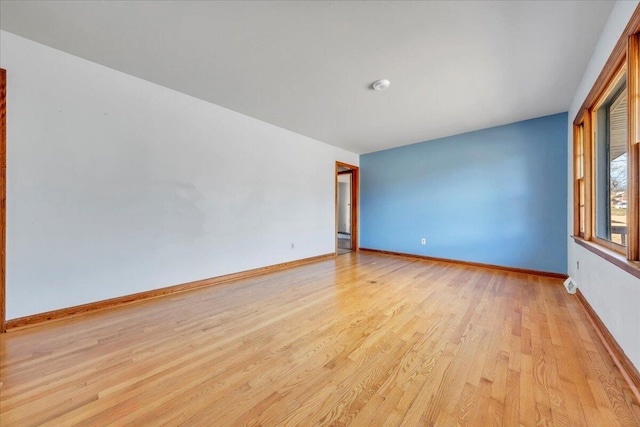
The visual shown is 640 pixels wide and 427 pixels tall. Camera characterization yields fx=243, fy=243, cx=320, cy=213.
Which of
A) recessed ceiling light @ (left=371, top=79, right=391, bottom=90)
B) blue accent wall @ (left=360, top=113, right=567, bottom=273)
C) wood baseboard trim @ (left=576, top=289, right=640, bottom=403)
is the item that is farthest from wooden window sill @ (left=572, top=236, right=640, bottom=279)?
recessed ceiling light @ (left=371, top=79, right=391, bottom=90)

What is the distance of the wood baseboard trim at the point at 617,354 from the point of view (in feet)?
4.13

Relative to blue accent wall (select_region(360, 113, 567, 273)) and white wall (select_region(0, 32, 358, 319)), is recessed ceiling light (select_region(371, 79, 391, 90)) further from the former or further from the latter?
blue accent wall (select_region(360, 113, 567, 273))

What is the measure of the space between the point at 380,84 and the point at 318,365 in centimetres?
253

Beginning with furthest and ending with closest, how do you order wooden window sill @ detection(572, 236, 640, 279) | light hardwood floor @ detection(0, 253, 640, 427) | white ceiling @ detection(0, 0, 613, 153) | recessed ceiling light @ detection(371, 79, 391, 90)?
recessed ceiling light @ detection(371, 79, 391, 90)
white ceiling @ detection(0, 0, 613, 153)
wooden window sill @ detection(572, 236, 640, 279)
light hardwood floor @ detection(0, 253, 640, 427)

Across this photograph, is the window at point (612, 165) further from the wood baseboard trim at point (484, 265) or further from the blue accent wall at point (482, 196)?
the wood baseboard trim at point (484, 265)

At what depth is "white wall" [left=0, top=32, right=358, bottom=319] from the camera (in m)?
1.93

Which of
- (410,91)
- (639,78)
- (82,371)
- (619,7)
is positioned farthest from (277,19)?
(82,371)

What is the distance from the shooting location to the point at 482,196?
389 cm

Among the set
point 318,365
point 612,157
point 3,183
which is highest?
point 612,157

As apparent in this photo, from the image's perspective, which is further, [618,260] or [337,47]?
[337,47]

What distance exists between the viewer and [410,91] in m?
2.63

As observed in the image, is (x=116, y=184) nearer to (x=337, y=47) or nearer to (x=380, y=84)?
(x=337, y=47)

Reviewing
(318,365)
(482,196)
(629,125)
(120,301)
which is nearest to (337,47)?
(629,125)

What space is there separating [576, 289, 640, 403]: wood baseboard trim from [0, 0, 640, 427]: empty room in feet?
0.05
